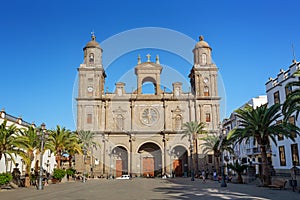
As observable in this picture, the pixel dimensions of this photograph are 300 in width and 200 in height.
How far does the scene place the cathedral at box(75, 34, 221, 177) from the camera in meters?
52.2

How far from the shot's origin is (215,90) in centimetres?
5500

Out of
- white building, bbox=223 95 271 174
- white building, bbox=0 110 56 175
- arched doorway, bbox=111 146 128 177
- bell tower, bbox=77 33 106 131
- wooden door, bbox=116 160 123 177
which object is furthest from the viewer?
wooden door, bbox=116 160 123 177

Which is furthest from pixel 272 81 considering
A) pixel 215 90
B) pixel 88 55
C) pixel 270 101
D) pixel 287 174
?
pixel 88 55

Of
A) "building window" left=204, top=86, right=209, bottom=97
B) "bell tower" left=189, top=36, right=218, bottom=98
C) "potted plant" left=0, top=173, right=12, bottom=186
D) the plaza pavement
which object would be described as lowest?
the plaza pavement

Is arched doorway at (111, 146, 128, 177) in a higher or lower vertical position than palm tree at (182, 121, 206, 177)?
lower

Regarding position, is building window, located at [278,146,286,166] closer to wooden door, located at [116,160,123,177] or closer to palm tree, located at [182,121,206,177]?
palm tree, located at [182,121,206,177]

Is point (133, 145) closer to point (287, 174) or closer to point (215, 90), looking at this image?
point (215, 90)

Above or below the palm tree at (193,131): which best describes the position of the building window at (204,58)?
above

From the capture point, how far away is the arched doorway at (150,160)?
53531 mm

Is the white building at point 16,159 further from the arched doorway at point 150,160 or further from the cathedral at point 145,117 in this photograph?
the arched doorway at point 150,160

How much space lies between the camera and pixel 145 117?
181ft

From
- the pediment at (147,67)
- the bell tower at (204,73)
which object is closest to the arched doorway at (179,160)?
the bell tower at (204,73)

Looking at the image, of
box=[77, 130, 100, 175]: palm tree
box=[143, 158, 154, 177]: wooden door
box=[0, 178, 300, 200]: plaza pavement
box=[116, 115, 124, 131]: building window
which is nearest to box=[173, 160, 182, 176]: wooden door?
box=[143, 158, 154, 177]: wooden door

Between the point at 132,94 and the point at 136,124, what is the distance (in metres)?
5.49
